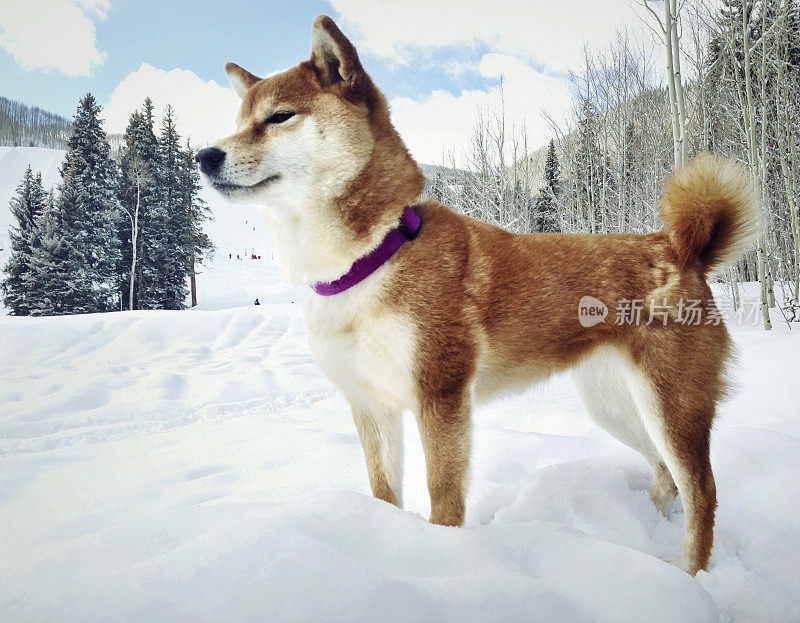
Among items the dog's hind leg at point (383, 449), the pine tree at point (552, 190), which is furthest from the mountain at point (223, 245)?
the dog's hind leg at point (383, 449)

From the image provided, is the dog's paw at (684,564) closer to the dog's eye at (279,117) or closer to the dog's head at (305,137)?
the dog's head at (305,137)

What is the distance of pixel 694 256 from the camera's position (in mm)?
1899

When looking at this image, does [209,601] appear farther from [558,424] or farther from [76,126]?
[76,126]

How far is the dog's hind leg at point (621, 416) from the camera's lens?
2158 mm

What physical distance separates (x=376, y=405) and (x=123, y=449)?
7.94ft

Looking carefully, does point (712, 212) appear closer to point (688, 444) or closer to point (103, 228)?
point (688, 444)

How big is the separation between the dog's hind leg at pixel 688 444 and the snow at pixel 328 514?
0.41 feet

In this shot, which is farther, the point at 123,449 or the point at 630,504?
the point at 123,449

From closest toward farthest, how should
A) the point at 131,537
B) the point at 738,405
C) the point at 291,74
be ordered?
the point at 131,537 → the point at 291,74 → the point at 738,405

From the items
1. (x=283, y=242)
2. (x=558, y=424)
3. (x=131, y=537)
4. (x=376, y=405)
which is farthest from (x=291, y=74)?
(x=558, y=424)

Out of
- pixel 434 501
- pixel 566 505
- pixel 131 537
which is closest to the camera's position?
pixel 131 537

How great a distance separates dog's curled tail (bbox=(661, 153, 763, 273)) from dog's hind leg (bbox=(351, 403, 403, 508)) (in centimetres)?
146

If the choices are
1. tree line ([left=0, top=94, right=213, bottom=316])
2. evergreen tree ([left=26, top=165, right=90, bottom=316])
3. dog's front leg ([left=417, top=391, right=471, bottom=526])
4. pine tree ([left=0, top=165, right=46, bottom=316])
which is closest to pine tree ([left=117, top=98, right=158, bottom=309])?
tree line ([left=0, top=94, right=213, bottom=316])

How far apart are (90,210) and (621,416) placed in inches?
804
